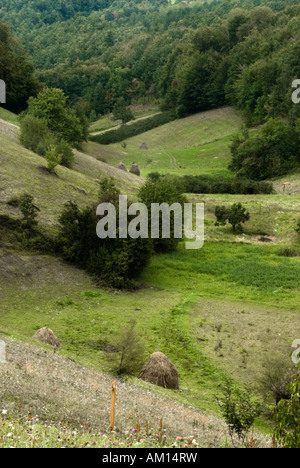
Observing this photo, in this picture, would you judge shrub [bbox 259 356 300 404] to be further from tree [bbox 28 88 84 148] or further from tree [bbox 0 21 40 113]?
tree [bbox 0 21 40 113]

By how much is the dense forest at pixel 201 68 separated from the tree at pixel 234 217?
2399 cm

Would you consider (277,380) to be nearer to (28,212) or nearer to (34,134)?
(28,212)

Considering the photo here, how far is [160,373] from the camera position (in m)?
23.8

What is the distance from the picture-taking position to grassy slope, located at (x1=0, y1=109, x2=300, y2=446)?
91.6 feet

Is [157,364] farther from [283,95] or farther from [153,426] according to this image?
[283,95]

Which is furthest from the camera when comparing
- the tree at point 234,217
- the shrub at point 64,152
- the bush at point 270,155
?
the bush at point 270,155

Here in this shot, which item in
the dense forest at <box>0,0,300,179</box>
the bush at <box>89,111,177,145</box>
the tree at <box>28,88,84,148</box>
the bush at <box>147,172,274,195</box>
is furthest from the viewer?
the bush at <box>89,111,177,145</box>

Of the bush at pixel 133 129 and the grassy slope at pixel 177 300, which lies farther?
the bush at pixel 133 129

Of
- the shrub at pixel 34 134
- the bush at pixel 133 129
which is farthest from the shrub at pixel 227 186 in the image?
the bush at pixel 133 129

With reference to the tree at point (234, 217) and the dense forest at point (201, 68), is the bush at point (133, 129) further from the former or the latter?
the tree at point (234, 217)

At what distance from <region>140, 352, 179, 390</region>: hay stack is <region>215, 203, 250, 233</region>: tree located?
89.3ft

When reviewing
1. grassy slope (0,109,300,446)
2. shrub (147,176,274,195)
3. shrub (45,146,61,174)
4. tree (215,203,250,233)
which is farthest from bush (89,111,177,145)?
tree (215,203,250,233)

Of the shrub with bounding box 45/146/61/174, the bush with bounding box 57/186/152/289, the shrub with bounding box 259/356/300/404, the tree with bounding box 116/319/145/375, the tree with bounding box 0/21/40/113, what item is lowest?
the shrub with bounding box 259/356/300/404

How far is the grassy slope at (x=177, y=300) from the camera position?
2792 centimetres
